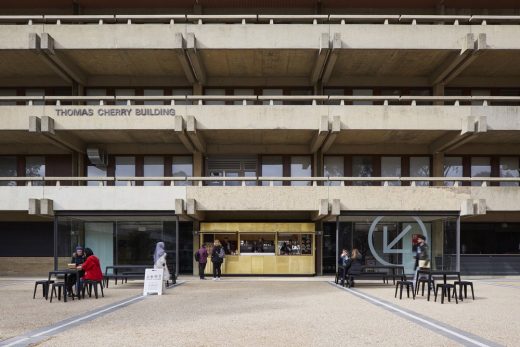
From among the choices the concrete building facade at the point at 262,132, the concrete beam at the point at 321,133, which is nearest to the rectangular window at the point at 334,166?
the concrete building facade at the point at 262,132

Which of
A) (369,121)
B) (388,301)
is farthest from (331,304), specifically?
(369,121)

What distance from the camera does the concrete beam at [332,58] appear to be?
26672 mm

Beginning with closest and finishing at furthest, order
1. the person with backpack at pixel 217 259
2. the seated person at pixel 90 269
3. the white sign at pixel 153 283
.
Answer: the seated person at pixel 90 269 < the white sign at pixel 153 283 < the person with backpack at pixel 217 259

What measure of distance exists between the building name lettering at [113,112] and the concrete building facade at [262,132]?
65 mm

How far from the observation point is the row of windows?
30.6 metres

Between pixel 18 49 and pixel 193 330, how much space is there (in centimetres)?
2065

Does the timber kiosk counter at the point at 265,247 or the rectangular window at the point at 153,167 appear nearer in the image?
the timber kiosk counter at the point at 265,247

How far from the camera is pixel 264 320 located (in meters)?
12.3

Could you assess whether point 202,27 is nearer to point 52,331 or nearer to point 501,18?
point 501,18

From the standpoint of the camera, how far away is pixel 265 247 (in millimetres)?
28156

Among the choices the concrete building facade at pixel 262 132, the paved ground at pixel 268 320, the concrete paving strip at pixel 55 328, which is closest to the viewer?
the concrete paving strip at pixel 55 328

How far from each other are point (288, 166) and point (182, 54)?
26.1 ft

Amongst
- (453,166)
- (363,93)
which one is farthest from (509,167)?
(363,93)

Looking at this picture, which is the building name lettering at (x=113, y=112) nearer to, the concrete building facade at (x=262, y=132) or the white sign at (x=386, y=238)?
the concrete building facade at (x=262, y=132)
